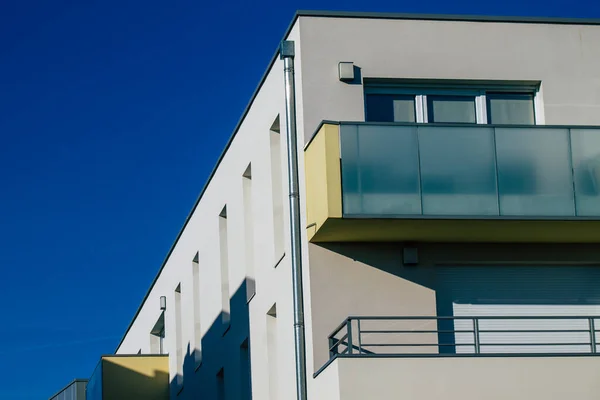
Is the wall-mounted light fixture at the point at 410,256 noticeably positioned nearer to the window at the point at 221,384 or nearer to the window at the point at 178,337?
the window at the point at 221,384

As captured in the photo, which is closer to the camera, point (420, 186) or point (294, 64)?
point (420, 186)

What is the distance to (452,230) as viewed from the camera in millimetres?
18781

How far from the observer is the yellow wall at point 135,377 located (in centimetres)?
3103

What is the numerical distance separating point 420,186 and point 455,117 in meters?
2.13

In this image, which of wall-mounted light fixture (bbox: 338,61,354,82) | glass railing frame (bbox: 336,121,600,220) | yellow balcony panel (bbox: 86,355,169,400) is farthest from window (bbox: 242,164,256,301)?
yellow balcony panel (bbox: 86,355,169,400)

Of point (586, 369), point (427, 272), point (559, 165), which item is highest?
point (559, 165)

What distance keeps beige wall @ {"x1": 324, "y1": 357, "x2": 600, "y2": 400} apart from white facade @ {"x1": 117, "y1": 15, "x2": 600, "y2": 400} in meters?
0.39

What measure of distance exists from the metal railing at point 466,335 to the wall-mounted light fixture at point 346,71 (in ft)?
11.6

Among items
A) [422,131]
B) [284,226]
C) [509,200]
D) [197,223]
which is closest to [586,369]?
[509,200]

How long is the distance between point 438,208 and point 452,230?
0.65 m

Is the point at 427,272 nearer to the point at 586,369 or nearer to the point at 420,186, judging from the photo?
the point at 420,186

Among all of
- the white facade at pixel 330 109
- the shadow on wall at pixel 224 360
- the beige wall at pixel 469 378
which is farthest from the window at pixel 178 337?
the beige wall at pixel 469 378

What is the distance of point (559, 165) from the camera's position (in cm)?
1883

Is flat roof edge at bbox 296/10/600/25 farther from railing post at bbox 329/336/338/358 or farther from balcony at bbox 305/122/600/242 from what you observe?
railing post at bbox 329/336/338/358
